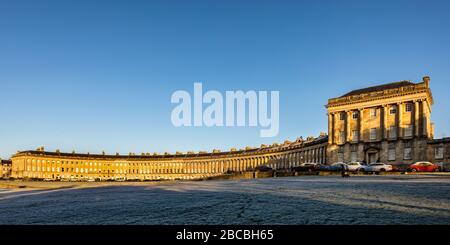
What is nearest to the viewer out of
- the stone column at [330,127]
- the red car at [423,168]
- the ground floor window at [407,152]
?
the red car at [423,168]

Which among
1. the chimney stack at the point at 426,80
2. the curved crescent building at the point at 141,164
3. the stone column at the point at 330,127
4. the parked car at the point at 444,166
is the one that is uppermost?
the chimney stack at the point at 426,80

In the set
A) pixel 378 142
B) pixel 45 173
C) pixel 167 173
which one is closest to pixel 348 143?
pixel 378 142

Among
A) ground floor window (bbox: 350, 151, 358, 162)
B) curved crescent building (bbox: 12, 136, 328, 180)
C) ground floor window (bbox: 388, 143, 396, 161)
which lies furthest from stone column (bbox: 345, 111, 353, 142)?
curved crescent building (bbox: 12, 136, 328, 180)

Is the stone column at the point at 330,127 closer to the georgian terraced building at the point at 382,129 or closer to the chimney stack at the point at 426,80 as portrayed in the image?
the georgian terraced building at the point at 382,129

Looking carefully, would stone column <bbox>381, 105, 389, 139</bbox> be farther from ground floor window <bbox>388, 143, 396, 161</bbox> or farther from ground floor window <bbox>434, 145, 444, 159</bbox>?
ground floor window <bbox>434, 145, 444, 159</bbox>

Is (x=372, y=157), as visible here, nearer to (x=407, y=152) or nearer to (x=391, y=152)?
(x=391, y=152)

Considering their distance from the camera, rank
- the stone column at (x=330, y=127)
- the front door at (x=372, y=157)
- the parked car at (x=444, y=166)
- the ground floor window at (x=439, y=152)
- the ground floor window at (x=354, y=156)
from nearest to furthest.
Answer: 1. the parked car at (x=444, y=166)
2. the ground floor window at (x=439, y=152)
3. the front door at (x=372, y=157)
4. the ground floor window at (x=354, y=156)
5. the stone column at (x=330, y=127)

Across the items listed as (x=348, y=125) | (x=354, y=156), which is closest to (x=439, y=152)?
(x=354, y=156)

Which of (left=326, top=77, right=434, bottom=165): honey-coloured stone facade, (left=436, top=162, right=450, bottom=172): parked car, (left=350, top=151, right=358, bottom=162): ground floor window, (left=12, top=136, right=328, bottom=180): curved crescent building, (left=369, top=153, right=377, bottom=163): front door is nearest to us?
(left=436, top=162, right=450, bottom=172): parked car

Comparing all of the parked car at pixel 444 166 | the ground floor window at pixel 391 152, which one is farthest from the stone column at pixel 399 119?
the parked car at pixel 444 166

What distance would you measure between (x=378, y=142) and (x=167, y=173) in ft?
383

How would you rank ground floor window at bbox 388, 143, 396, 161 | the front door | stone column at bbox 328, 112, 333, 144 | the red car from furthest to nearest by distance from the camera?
stone column at bbox 328, 112, 333, 144, the front door, ground floor window at bbox 388, 143, 396, 161, the red car

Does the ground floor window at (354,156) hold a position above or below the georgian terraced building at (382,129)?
below

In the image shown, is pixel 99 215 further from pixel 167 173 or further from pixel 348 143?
pixel 167 173
